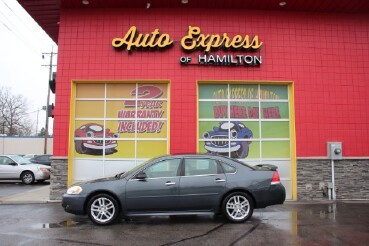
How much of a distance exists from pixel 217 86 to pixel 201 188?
520cm

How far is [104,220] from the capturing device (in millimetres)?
8164

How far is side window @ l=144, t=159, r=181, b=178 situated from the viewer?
836 cm

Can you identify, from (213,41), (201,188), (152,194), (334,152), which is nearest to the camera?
(152,194)

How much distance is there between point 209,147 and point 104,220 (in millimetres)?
5079

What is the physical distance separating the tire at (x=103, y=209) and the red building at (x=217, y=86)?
4.03 m

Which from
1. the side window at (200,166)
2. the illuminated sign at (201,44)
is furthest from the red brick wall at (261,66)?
the side window at (200,166)

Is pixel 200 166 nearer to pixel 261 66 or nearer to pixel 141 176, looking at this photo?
pixel 141 176

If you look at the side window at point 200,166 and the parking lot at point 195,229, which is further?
the side window at point 200,166

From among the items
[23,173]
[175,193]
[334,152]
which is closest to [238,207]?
[175,193]

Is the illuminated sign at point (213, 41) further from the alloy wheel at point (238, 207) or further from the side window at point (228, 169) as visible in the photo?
the alloy wheel at point (238, 207)

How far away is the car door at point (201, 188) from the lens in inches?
322

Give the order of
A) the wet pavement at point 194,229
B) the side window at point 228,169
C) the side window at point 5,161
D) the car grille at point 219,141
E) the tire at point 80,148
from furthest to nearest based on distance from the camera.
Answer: the side window at point 5,161 < the car grille at point 219,141 < the tire at point 80,148 < the side window at point 228,169 < the wet pavement at point 194,229

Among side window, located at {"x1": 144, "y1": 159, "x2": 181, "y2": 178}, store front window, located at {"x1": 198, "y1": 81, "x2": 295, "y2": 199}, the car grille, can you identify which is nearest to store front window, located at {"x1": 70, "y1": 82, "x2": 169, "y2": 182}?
store front window, located at {"x1": 198, "y1": 81, "x2": 295, "y2": 199}

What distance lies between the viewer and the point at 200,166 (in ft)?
27.9
